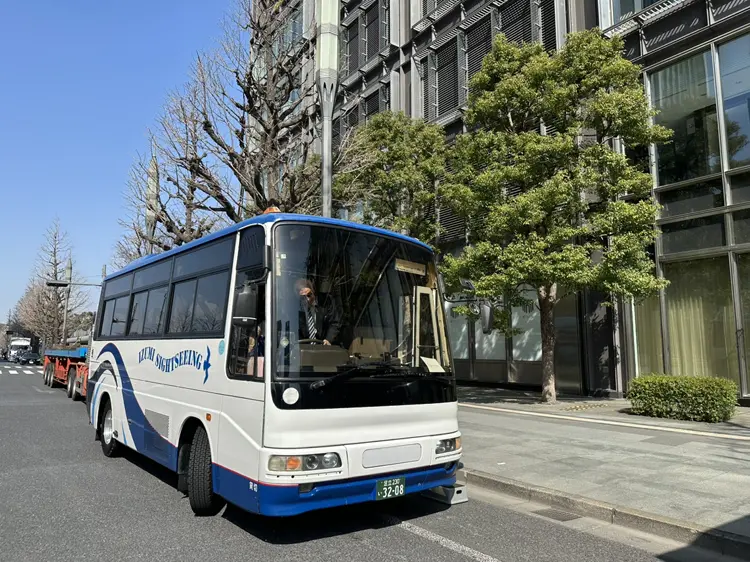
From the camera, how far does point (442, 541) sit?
4816 mm

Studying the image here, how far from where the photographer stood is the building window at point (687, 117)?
44.2 ft

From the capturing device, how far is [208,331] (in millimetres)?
5602

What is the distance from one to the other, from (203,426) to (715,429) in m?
8.90

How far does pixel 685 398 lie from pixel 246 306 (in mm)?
9747

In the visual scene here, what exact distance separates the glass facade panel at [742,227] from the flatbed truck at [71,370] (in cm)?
1572

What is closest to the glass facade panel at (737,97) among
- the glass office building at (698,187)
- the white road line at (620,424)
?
the glass office building at (698,187)

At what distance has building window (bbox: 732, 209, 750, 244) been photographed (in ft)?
41.4

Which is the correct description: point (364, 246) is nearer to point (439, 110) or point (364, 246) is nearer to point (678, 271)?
point (678, 271)

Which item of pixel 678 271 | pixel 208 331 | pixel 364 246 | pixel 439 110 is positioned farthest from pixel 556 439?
pixel 439 110

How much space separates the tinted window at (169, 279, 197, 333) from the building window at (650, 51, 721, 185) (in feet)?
41.5

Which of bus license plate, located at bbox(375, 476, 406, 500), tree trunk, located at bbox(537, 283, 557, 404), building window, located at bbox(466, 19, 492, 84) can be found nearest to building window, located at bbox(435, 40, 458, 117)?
building window, located at bbox(466, 19, 492, 84)

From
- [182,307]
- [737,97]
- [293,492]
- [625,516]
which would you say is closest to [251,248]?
[182,307]

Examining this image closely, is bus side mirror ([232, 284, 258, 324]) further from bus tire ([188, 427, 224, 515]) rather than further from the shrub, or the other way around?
the shrub

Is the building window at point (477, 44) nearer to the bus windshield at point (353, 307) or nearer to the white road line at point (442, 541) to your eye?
the bus windshield at point (353, 307)
